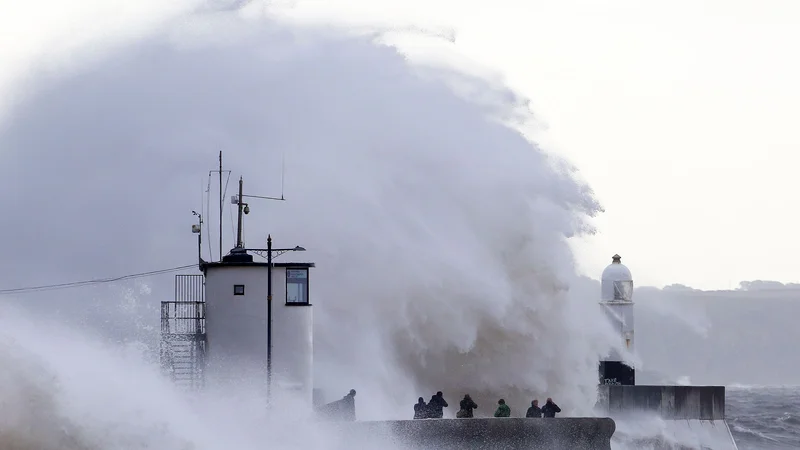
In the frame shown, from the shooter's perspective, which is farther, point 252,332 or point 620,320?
point 620,320

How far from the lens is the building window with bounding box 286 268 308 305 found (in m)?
28.1

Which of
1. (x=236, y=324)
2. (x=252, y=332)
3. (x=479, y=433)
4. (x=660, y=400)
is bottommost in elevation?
(x=479, y=433)

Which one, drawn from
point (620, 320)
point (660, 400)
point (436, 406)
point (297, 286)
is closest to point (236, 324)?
point (297, 286)

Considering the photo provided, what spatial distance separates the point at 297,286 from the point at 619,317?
1148 cm

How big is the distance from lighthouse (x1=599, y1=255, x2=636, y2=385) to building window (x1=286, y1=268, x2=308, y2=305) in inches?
440

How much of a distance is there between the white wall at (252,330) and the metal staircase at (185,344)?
40cm

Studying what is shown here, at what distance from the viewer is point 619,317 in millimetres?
36656

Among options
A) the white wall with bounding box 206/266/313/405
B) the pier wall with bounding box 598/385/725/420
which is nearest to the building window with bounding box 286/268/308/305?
the white wall with bounding box 206/266/313/405

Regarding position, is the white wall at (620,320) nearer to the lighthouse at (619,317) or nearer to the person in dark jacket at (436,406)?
the lighthouse at (619,317)

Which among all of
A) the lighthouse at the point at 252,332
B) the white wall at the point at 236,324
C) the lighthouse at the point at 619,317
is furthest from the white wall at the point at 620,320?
the white wall at the point at 236,324

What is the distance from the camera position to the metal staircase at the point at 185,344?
92.0 ft

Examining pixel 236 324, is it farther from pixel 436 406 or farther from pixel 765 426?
pixel 765 426

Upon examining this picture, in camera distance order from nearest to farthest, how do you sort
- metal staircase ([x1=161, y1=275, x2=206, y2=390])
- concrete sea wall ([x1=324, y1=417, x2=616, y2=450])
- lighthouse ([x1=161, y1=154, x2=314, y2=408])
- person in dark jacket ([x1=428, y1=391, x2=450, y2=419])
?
1. concrete sea wall ([x1=324, y1=417, x2=616, y2=450])
2. lighthouse ([x1=161, y1=154, x2=314, y2=408])
3. metal staircase ([x1=161, y1=275, x2=206, y2=390])
4. person in dark jacket ([x1=428, y1=391, x2=450, y2=419])

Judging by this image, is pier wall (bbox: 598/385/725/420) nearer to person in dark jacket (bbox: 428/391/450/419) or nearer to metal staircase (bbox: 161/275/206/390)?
person in dark jacket (bbox: 428/391/450/419)
